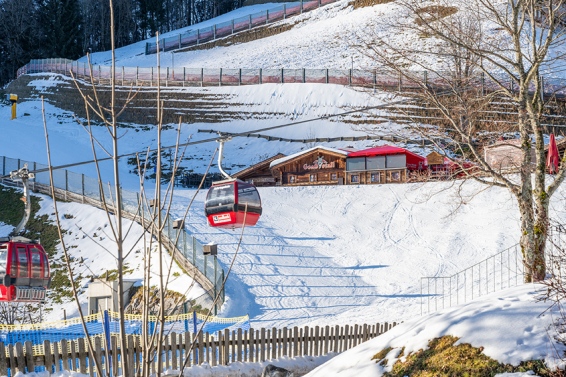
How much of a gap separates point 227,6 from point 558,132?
230 ft

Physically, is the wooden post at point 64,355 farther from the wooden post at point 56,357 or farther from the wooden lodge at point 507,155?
the wooden lodge at point 507,155

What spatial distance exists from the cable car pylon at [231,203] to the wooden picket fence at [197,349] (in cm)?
263

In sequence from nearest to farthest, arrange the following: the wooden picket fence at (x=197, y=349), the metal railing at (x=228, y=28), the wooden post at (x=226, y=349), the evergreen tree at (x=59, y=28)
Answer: the wooden picket fence at (x=197, y=349) → the wooden post at (x=226, y=349) → the metal railing at (x=228, y=28) → the evergreen tree at (x=59, y=28)

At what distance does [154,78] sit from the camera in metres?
60.2

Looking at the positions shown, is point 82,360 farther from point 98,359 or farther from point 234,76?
point 234,76

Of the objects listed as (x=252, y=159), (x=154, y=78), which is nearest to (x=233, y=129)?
(x=252, y=159)

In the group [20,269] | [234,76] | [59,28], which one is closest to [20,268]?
[20,269]

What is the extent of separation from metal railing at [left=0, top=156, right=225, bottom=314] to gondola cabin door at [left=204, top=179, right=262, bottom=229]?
1.22 meters

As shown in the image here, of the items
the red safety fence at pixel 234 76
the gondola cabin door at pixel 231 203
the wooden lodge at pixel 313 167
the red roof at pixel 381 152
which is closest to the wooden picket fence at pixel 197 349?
the gondola cabin door at pixel 231 203

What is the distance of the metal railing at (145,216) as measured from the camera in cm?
2591

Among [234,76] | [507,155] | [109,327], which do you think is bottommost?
[109,327]

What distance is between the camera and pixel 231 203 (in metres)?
17.4

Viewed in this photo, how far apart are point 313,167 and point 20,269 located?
26.5m

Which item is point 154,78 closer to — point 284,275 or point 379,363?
point 284,275
